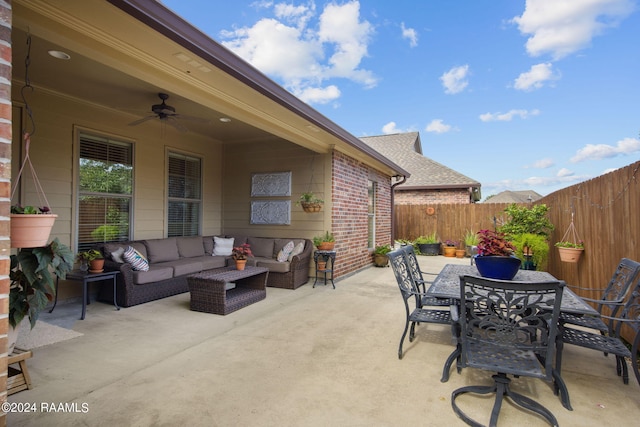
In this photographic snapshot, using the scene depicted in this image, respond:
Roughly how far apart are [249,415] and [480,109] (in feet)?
46.0

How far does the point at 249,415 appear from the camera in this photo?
1.91 meters

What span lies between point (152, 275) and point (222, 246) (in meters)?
1.88

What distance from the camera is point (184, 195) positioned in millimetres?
6289

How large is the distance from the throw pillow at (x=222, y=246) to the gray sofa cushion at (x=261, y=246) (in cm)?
43

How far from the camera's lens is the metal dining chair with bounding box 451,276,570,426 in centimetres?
172

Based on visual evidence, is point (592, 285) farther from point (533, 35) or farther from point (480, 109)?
point (480, 109)

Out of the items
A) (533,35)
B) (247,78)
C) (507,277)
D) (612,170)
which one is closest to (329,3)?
(533,35)

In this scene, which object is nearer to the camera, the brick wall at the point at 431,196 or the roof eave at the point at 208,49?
the roof eave at the point at 208,49

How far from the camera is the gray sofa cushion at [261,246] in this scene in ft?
19.8

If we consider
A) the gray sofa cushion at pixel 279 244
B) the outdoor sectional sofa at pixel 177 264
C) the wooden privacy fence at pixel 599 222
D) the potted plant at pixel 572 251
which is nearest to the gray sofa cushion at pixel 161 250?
the outdoor sectional sofa at pixel 177 264

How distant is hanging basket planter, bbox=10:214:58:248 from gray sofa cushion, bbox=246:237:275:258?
4.35m

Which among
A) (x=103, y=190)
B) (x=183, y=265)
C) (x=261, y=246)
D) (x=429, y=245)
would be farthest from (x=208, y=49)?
(x=429, y=245)

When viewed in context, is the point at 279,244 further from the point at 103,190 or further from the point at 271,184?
the point at 103,190

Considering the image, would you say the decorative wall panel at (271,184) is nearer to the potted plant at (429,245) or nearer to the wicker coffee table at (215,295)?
the wicker coffee table at (215,295)
